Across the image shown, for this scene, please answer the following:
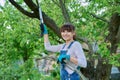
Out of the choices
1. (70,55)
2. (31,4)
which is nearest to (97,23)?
(31,4)

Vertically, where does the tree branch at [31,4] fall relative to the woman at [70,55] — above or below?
above

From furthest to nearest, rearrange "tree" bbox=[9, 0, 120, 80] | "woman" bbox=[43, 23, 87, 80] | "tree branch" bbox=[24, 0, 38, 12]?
"tree" bbox=[9, 0, 120, 80] → "tree branch" bbox=[24, 0, 38, 12] → "woman" bbox=[43, 23, 87, 80]

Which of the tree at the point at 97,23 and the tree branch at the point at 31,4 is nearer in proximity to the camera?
the tree branch at the point at 31,4

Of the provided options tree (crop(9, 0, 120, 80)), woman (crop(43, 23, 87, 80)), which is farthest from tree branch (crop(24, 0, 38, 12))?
woman (crop(43, 23, 87, 80))

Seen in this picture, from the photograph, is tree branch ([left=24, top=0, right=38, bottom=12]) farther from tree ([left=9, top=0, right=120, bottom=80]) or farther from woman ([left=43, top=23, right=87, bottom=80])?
Answer: woman ([left=43, top=23, right=87, bottom=80])

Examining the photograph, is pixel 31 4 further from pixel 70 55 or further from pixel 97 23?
pixel 70 55

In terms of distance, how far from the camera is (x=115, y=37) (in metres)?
5.84

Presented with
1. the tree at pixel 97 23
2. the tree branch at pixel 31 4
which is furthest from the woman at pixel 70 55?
the tree at pixel 97 23

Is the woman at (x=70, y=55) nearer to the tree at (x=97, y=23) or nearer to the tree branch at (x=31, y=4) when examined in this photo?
the tree branch at (x=31, y=4)

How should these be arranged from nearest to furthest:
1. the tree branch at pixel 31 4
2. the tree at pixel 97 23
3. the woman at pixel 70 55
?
the woman at pixel 70 55, the tree branch at pixel 31 4, the tree at pixel 97 23

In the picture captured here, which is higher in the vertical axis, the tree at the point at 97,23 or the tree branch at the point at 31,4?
the tree branch at the point at 31,4

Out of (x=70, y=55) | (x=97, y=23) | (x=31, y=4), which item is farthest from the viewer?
(x=97, y=23)

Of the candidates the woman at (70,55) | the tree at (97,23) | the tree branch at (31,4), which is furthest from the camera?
the tree at (97,23)

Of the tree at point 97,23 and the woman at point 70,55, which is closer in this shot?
the woman at point 70,55
